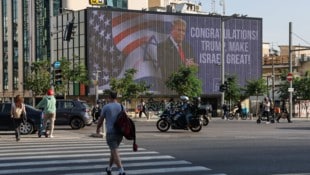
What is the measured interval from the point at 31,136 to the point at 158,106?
41386 millimetres

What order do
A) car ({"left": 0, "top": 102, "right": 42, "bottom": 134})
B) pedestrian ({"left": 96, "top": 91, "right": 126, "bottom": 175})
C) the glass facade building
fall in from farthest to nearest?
the glass facade building → car ({"left": 0, "top": 102, "right": 42, "bottom": 134}) → pedestrian ({"left": 96, "top": 91, "right": 126, "bottom": 175})

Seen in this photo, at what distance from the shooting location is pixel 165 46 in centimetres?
7706

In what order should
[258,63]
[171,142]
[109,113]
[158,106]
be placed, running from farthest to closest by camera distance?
[258,63] → [158,106] → [171,142] → [109,113]

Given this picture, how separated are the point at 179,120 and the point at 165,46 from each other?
51.3m

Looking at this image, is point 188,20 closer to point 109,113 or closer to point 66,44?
point 66,44

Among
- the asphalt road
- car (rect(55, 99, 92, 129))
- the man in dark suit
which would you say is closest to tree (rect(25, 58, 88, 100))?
the man in dark suit

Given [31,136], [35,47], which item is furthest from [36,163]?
[35,47]

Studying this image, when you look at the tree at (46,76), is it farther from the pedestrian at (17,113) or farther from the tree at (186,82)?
the pedestrian at (17,113)

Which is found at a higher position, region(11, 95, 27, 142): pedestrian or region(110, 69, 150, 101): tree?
region(110, 69, 150, 101): tree

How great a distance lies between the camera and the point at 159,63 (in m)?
76.6

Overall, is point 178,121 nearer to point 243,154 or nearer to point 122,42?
point 243,154

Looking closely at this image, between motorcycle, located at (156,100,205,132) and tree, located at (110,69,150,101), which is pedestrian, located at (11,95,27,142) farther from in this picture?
tree, located at (110,69,150,101)

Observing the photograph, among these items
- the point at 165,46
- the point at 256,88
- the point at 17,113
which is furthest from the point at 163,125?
the point at 165,46

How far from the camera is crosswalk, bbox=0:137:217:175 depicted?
1263cm
